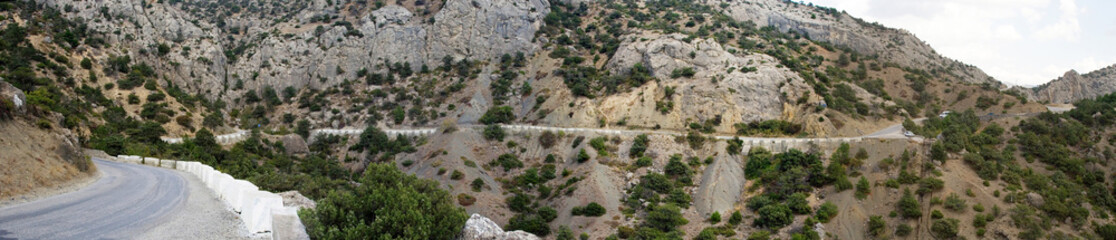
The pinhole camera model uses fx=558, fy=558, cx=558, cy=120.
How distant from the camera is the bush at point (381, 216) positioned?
14.4 meters

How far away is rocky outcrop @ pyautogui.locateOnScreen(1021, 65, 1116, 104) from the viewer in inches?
2832

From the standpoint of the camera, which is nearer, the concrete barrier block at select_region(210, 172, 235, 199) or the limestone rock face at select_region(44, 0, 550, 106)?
the concrete barrier block at select_region(210, 172, 235, 199)

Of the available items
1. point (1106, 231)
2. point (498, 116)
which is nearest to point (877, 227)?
point (1106, 231)

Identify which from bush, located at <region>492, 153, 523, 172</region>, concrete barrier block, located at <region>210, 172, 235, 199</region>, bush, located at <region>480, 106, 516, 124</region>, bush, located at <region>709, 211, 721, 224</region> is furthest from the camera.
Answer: bush, located at <region>480, 106, 516, 124</region>

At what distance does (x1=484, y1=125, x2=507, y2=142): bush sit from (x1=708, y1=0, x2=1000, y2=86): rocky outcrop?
2353 inches

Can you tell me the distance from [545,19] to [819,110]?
48.7m

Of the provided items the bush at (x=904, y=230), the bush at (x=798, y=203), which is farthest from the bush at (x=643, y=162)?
the bush at (x=904, y=230)

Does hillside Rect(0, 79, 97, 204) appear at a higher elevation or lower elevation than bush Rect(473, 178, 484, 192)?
higher

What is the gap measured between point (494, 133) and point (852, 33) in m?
70.5

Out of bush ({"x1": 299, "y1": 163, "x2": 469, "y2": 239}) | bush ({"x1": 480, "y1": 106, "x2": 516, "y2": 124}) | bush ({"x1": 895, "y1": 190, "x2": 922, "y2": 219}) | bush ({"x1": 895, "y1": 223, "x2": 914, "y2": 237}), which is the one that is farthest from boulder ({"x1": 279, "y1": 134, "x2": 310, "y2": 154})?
bush ({"x1": 895, "y1": 190, "x2": 922, "y2": 219})

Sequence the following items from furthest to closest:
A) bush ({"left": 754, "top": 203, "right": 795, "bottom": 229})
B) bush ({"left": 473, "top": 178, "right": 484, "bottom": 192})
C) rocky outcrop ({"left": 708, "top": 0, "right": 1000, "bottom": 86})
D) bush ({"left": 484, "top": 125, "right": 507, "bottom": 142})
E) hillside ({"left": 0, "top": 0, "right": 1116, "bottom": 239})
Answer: rocky outcrop ({"left": 708, "top": 0, "right": 1000, "bottom": 86}) < bush ({"left": 484, "top": 125, "right": 507, "bottom": 142}) < bush ({"left": 473, "top": 178, "right": 484, "bottom": 192}) < bush ({"left": 754, "top": 203, "right": 795, "bottom": 229}) < hillside ({"left": 0, "top": 0, "right": 1116, "bottom": 239})

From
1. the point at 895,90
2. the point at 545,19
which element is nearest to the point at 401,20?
the point at 545,19

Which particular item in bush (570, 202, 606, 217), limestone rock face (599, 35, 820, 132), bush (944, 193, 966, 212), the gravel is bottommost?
bush (570, 202, 606, 217)

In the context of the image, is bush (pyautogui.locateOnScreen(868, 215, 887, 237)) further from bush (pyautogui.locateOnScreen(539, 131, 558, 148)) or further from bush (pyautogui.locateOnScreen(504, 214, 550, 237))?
bush (pyautogui.locateOnScreen(539, 131, 558, 148))
